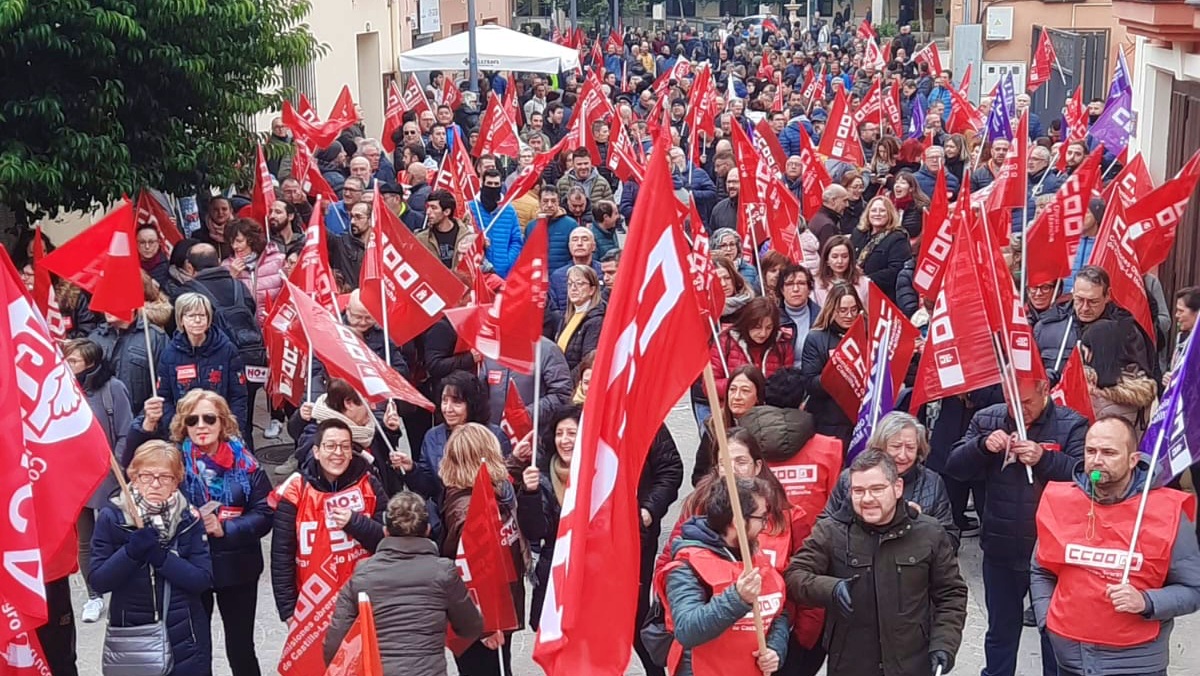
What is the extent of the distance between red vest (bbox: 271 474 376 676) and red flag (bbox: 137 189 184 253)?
567 cm

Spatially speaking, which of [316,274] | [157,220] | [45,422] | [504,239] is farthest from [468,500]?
[157,220]

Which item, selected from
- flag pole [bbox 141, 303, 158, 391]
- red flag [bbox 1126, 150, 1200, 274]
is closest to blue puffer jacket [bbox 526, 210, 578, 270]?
flag pole [bbox 141, 303, 158, 391]

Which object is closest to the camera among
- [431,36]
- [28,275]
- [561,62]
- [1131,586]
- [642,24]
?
[1131,586]

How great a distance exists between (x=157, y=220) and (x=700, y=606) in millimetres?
8005

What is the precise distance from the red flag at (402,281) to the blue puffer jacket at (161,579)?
3132mm

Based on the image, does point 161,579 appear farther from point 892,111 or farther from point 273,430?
point 892,111

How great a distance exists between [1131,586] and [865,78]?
22.9 metres

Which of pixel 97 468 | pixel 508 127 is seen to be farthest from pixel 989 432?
pixel 508 127

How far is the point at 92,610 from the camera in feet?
26.7

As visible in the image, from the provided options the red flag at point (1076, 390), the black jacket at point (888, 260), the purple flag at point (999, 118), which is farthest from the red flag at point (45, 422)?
the purple flag at point (999, 118)

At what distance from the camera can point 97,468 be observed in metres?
5.57

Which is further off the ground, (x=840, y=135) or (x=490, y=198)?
(x=840, y=135)

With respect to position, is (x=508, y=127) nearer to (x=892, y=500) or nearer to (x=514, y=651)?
(x=514, y=651)

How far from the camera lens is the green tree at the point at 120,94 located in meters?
11.1
